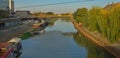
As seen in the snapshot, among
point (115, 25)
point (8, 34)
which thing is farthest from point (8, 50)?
point (8, 34)

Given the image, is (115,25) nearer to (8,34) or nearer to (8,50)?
(8,50)

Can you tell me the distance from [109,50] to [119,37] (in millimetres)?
3019

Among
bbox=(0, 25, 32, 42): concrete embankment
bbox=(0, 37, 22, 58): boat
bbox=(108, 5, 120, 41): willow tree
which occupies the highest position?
bbox=(108, 5, 120, 41): willow tree

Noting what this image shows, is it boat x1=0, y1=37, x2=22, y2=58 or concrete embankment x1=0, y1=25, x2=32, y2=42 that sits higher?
boat x1=0, y1=37, x2=22, y2=58

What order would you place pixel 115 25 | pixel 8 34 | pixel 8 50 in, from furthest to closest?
pixel 8 34
pixel 115 25
pixel 8 50

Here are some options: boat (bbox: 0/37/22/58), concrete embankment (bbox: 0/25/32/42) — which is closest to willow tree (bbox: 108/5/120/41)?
boat (bbox: 0/37/22/58)

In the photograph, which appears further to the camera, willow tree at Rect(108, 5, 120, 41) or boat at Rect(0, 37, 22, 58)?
willow tree at Rect(108, 5, 120, 41)

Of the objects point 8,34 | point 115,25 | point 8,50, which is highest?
point 115,25

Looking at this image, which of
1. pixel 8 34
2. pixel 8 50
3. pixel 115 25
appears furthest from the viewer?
pixel 8 34

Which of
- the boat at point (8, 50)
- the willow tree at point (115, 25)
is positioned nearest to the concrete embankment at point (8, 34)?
the boat at point (8, 50)

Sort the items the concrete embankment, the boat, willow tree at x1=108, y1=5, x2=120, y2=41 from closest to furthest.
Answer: the boat
willow tree at x1=108, y1=5, x2=120, y2=41
the concrete embankment

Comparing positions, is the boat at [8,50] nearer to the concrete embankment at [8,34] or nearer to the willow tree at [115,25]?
the willow tree at [115,25]

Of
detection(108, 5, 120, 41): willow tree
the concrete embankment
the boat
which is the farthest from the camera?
the concrete embankment

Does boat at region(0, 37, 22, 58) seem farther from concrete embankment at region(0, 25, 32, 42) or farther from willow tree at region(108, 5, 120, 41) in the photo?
concrete embankment at region(0, 25, 32, 42)
